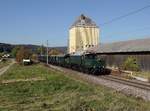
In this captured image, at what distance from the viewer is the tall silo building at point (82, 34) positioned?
133 m

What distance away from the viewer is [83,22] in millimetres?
141625

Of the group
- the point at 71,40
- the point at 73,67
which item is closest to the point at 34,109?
the point at 73,67

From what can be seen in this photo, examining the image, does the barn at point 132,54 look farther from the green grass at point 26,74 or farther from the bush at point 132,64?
the green grass at point 26,74

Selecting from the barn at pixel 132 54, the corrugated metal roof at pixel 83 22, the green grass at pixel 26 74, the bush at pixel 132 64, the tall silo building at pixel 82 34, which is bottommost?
the green grass at pixel 26 74

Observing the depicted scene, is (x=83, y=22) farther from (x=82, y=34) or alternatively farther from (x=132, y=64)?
(x=132, y=64)

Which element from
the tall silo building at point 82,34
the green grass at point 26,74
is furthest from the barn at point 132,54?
the tall silo building at point 82,34

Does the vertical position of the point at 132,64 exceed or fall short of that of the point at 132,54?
it falls short

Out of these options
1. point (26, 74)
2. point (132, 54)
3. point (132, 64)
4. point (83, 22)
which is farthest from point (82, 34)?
point (132, 64)

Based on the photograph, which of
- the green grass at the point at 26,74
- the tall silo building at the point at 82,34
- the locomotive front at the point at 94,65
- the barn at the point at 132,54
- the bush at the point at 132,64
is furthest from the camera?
the tall silo building at the point at 82,34

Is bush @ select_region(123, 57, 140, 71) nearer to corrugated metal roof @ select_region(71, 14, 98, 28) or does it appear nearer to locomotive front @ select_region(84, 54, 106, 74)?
locomotive front @ select_region(84, 54, 106, 74)

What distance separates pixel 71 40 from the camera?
140000 millimetres

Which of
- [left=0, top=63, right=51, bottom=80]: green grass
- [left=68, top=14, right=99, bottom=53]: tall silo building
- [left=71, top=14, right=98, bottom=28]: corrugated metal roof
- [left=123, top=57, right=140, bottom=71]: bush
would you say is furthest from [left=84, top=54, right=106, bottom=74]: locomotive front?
[left=71, top=14, right=98, bottom=28]: corrugated metal roof

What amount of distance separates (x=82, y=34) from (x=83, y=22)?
6.70m

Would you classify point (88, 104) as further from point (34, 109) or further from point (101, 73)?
point (101, 73)
